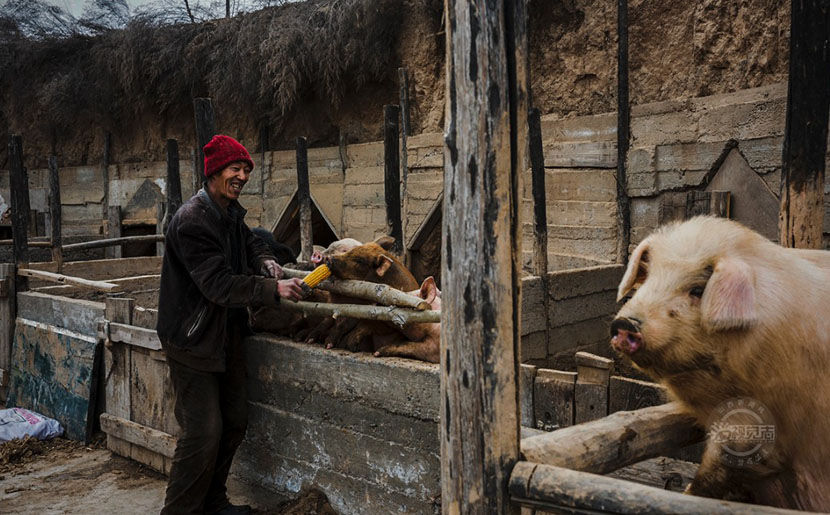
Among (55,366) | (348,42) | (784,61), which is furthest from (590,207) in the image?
(55,366)

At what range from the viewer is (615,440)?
247 cm

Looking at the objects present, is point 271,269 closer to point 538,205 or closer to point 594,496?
point 594,496

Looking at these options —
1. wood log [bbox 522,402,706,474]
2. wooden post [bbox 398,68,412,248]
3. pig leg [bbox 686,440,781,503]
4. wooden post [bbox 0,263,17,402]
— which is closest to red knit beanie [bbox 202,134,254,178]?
wood log [bbox 522,402,706,474]

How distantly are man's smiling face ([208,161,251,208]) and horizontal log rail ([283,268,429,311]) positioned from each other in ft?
2.74

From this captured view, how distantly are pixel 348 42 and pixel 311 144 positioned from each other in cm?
307

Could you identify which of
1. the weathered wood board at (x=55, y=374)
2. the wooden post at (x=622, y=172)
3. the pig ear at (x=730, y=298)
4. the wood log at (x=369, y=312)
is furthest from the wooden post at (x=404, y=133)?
the pig ear at (x=730, y=298)

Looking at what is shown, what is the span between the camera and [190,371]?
13.9 ft

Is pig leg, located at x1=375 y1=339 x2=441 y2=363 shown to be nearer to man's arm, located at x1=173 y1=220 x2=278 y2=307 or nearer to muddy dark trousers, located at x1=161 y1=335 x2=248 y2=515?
man's arm, located at x1=173 y1=220 x2=278 y2=307

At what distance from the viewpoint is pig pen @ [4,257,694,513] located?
3.68 meters

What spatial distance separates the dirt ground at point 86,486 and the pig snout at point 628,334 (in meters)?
2.70

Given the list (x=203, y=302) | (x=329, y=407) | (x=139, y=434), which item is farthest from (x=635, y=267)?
(x=139, y=434)

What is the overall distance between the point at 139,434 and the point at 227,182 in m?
2.50

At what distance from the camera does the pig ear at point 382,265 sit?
4.57m

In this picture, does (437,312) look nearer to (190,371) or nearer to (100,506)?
(190,371)
